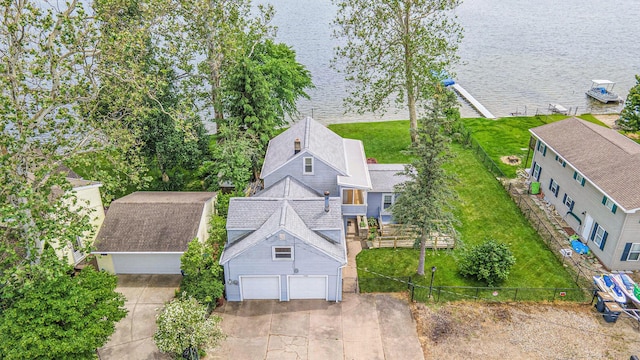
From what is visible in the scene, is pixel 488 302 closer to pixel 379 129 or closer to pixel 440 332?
pixel 440 332

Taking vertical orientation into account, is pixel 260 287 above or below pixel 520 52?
below

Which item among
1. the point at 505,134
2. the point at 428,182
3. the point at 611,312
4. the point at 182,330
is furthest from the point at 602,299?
the point at 505,134

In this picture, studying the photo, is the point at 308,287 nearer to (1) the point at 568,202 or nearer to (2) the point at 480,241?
(2) the point at 480,241

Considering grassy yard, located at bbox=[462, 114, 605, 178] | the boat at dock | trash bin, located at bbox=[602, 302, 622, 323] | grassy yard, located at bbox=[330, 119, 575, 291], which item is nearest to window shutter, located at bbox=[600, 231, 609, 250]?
grassy yard, located at bbox=[330, 119, 575, 291]

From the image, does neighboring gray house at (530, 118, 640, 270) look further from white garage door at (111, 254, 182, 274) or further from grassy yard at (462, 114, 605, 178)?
white garage door at (111, 254, 182, 274)

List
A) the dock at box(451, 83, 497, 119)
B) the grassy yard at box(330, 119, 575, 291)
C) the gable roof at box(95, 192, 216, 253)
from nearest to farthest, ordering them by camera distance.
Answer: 1. the gable roof at box(95, 192, 216, 253)
2. the grassy yard at box(330, 119, 575, 291)
3. the dock at box(451, 83, 497, 119)

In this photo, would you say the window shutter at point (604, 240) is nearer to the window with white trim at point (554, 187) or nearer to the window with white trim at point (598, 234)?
the window with white trim at point (598, 234)
